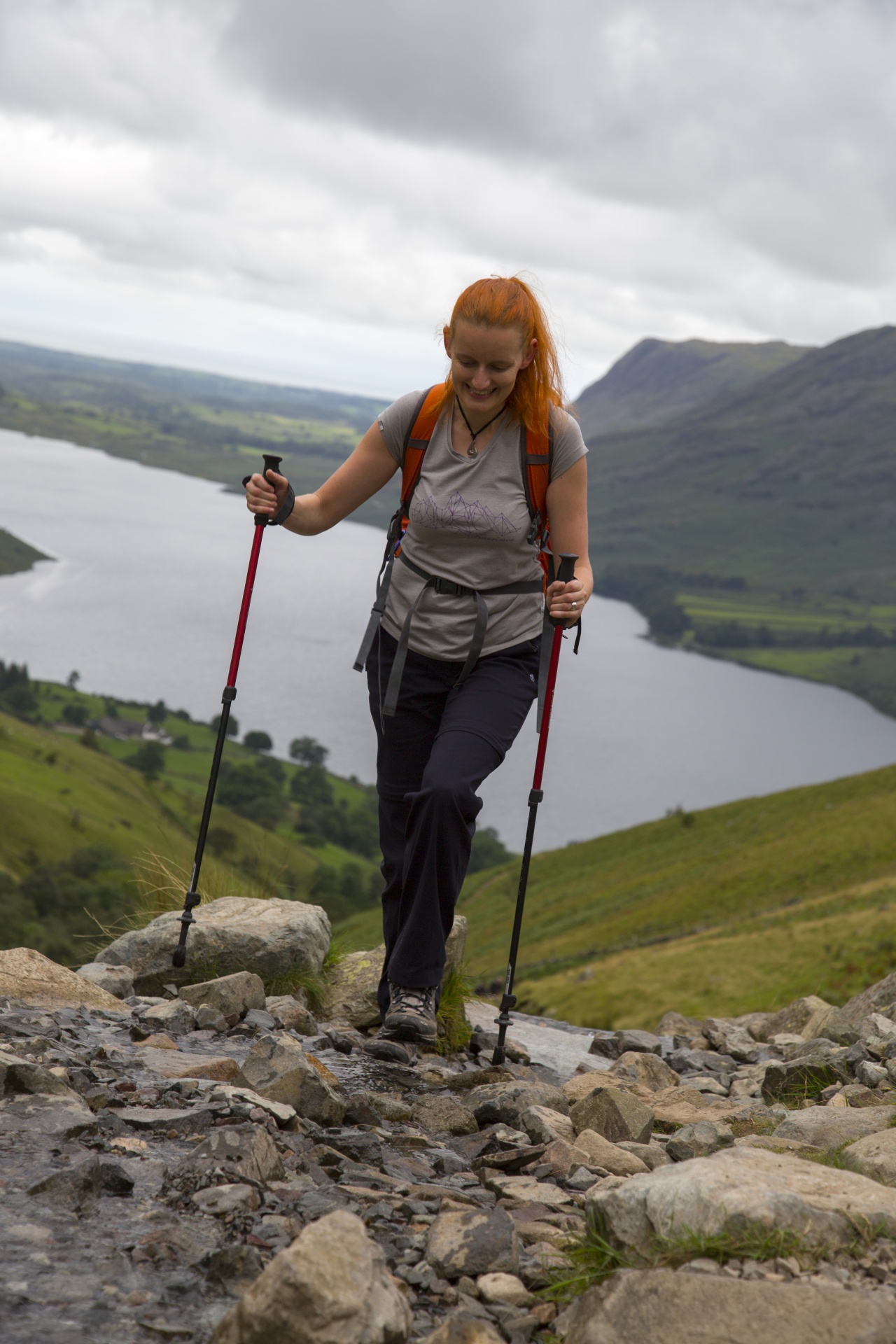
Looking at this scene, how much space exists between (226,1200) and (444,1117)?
1877 millimetres

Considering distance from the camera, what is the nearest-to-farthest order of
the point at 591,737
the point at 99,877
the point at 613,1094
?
the point at 613,1094
the point at 99,877
the point at 591,737

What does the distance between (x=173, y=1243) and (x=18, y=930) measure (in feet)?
256

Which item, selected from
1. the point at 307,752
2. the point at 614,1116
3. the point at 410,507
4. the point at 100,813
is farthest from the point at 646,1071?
the point at 307,752

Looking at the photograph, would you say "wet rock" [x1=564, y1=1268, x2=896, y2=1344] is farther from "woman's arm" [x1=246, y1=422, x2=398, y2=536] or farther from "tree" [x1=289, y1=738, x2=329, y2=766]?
"tree" [x1=289, y1=738, x2=329, y2=766]

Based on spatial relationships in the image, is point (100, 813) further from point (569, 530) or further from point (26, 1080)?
point (26, 1080)

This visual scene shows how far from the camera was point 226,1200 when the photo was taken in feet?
12.1

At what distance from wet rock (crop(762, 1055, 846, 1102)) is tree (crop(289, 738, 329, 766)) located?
120m

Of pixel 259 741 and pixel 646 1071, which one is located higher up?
pixel 646 1071

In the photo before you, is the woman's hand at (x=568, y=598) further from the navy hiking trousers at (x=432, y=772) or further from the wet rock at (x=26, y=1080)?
the wet rock at (x=26, y=1080)

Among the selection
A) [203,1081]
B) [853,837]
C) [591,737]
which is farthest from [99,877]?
[203,1081]

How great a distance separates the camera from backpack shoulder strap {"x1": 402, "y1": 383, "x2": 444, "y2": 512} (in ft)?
18.8

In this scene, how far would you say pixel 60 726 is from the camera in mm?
143375

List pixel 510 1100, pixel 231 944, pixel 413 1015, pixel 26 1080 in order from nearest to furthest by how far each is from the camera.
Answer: pixel 26 1080
pixel 510 1100
pixel 413 1015
pixel 231 944

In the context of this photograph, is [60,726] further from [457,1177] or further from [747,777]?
[457,1177]
